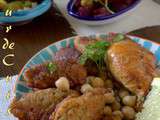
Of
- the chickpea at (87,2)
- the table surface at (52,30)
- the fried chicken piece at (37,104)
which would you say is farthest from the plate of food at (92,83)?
the chickpea at (87,2)

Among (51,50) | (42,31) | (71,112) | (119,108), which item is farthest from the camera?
(42,31)

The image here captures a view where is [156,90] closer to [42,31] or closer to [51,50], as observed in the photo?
[51,50]

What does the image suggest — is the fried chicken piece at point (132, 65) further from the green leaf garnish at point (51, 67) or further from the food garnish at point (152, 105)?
the green leaf garnish at point (51, 67)

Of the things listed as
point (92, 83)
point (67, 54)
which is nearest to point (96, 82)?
point (92, 83)

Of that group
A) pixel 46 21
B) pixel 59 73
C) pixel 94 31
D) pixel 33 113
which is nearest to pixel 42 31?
pixel 46 21

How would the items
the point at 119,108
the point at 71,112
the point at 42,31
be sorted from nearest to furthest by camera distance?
the point at 71,112
the point at 119,108
the point at 42,31

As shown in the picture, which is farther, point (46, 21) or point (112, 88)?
point (46, 21)

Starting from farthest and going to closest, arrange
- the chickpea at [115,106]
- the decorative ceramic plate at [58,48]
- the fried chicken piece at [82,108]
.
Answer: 1. the decorative ceramic plate at [58,48]
2. the chickpea at [115,106]
3. the fried chicken piece at [82,108]
